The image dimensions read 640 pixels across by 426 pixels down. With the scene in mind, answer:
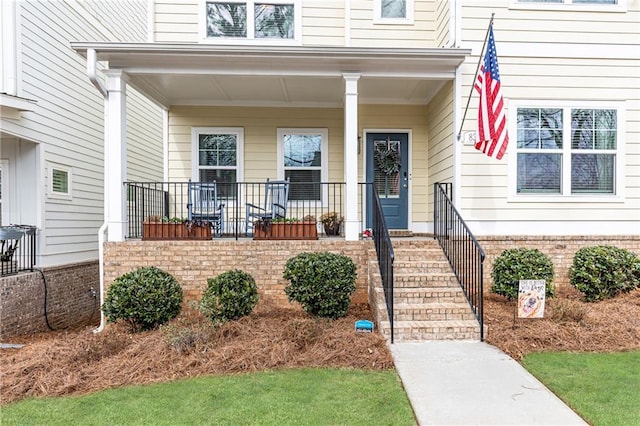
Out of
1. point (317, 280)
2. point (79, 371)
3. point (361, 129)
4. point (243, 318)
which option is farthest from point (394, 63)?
point (79, 371)

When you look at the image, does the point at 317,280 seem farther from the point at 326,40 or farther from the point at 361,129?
the point at 326,40

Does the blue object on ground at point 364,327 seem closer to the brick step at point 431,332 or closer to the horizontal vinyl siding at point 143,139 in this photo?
the brick step at point 431,332

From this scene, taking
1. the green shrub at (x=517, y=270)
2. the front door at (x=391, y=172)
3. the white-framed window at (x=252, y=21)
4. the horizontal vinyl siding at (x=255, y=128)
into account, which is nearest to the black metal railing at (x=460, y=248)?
the green shrub at (x=517, y=270)

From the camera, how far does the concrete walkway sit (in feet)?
10.2

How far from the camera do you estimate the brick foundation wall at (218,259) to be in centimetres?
619

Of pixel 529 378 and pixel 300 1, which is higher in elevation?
pixel 300 1

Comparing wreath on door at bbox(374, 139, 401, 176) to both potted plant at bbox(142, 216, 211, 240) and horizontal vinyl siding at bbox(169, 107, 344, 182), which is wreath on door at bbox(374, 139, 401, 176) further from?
potted plant at bbox(142, 216, 211, 240)

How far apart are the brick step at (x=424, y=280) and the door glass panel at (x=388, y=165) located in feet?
9.38

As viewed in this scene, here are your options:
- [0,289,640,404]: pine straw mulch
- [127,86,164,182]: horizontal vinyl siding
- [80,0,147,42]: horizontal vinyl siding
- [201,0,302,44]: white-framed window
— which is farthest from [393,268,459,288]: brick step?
[80,0,147,42]: horizontal vinyl siding

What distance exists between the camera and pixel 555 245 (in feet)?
21.9

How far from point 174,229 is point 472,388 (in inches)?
191

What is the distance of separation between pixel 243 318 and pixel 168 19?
244 inches

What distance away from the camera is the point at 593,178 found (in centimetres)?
682

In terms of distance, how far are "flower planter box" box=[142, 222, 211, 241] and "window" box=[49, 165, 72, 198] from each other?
275 cm
